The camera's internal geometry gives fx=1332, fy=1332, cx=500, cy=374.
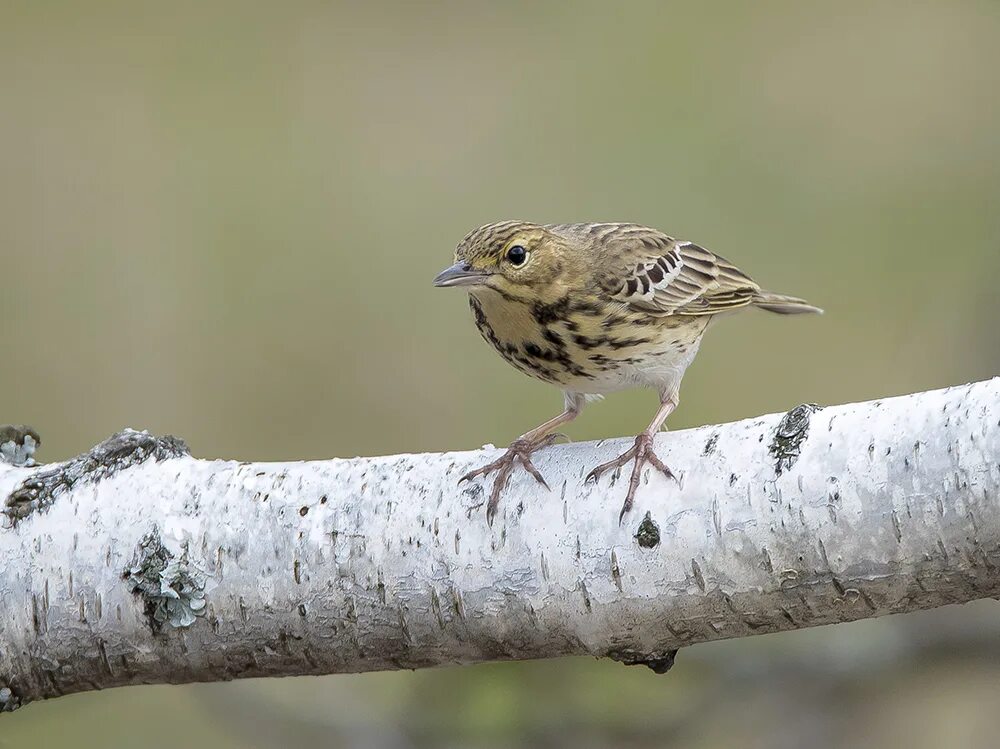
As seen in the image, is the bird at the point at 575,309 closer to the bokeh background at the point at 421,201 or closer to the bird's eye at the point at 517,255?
the bird's eye at the point at 517,255

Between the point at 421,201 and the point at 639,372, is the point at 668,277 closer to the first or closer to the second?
the point at 639,372

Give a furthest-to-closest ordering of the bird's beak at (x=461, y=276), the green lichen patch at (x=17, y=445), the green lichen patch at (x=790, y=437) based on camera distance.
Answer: the bird's beak at (x=461, y=276) → the green lichen patch at (x=17, y=445) → the green lichen patch at (x=790, y=437)

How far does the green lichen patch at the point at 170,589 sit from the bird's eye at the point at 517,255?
143cm

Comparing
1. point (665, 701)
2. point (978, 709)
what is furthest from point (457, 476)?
point (978, 709)

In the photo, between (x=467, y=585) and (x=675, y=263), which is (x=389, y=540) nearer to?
(x=467, y=585)

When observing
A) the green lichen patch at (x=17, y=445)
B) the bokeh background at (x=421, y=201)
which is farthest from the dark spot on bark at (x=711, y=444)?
the bokeh background at (x=421, y=201)

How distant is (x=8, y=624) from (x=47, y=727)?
244cm

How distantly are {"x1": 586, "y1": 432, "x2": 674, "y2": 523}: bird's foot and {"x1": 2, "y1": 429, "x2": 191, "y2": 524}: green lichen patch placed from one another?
1.11 metres

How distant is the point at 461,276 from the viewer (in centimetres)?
398

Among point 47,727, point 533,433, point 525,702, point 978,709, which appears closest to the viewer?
point 533,433

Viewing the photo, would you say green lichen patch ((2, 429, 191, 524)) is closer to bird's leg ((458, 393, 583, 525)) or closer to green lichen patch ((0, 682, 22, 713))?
green lichen patch ((0, 682, 22, 713))

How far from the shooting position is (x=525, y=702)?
163 inches

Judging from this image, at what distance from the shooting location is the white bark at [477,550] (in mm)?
2697

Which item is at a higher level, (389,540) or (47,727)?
(389,540)
